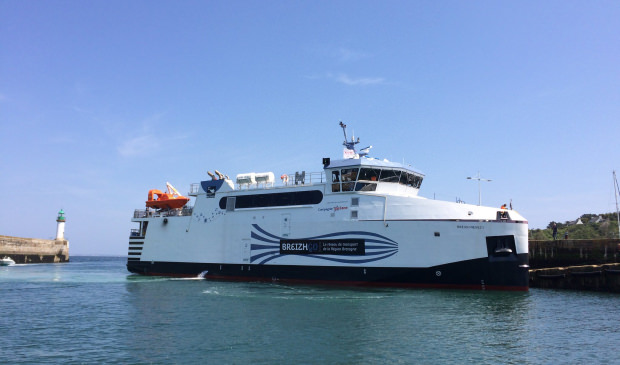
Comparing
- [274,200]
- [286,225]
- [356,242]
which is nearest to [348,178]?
[356,242]

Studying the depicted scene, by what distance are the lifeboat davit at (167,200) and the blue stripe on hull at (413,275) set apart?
325 inches

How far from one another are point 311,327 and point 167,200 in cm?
2373

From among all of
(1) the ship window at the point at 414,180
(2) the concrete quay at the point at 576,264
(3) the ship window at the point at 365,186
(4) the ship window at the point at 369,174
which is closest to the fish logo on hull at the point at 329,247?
(3) the ship window at the point at 365,186

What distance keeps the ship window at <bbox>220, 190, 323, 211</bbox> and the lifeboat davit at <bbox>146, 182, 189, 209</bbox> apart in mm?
5665

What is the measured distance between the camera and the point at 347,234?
25.2 meters

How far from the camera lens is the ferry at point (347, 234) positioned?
889 inches

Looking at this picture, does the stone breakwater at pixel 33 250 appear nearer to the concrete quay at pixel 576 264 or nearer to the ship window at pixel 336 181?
the ship window at pixel 336 181

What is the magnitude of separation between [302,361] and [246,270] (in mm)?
18764

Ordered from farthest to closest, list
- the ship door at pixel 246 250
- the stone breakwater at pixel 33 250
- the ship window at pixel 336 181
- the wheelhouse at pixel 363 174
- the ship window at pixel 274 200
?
the stone breakwater at pixel 33 250 → the ship door at pixel 246 250 → the ship window at pixel 274 200 → the ship window at pixel 336 181 → the wheelhouse at pixel 363 174

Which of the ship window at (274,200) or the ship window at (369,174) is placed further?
the ship window at (274,200)

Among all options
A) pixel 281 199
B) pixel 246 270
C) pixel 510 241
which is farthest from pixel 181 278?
pixel 510 241

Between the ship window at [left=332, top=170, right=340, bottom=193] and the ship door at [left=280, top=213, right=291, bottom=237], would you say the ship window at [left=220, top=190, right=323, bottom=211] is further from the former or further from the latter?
the ship window at [left=332, top=170, right=340, bottom=193]

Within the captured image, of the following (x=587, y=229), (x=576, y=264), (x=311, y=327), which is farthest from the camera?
(x=587, y=229)

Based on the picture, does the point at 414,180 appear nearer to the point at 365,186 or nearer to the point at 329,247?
the point at 365,186
